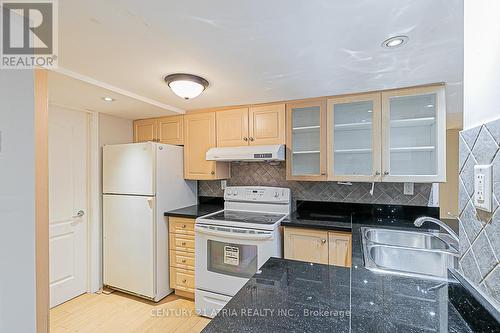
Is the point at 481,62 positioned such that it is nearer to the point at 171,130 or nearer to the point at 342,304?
the point at 342,304

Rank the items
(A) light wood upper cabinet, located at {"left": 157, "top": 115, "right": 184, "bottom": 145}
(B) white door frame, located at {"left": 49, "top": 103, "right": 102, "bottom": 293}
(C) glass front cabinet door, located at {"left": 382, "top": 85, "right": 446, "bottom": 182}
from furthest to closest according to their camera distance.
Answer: (A) light wood upper cabinet, located at {"left": 157, "top": 115, "right": 184, "bottom": 145} → (B) white door frame, located at {"left": 49, "top": 103, "right": 102, "bottom": 293} → (C) glass front cabinet door, located at {"left": 382, "top": 85, "right": 446, "bottom": 182}

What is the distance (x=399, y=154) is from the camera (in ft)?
7.36

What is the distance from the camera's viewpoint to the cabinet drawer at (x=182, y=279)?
267cm

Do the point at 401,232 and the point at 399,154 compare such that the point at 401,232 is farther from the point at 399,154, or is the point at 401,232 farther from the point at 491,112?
the point at 491,112

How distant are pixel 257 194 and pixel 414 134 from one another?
1.62m

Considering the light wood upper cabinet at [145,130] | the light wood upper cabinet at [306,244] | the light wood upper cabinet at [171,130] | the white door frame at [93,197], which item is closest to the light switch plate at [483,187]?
the light wood upper cabinet at [306,244]

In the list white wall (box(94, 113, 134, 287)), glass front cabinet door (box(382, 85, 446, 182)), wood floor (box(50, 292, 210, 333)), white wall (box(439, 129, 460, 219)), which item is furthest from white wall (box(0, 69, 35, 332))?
white wall (box(439, 129, 460, 219))

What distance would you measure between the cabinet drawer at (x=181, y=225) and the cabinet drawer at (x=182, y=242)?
0.16 ft

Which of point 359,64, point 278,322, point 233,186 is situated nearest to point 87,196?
point 233,186

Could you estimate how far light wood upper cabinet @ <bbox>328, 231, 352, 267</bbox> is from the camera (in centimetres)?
208

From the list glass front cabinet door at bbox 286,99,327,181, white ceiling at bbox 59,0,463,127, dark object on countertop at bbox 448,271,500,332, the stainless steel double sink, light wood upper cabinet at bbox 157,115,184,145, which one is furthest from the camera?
light wood upper cabinet at bbox 157,115,184,145

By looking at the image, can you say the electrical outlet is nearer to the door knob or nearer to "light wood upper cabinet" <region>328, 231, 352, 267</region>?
"light wood upper cabinet" <region>328, 231, 352, 267</region>

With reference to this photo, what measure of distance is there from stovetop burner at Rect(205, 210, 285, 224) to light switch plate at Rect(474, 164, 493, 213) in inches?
66.9

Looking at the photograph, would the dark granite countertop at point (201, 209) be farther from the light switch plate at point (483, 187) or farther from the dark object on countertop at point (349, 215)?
the light switch plate at point (483, 187)
